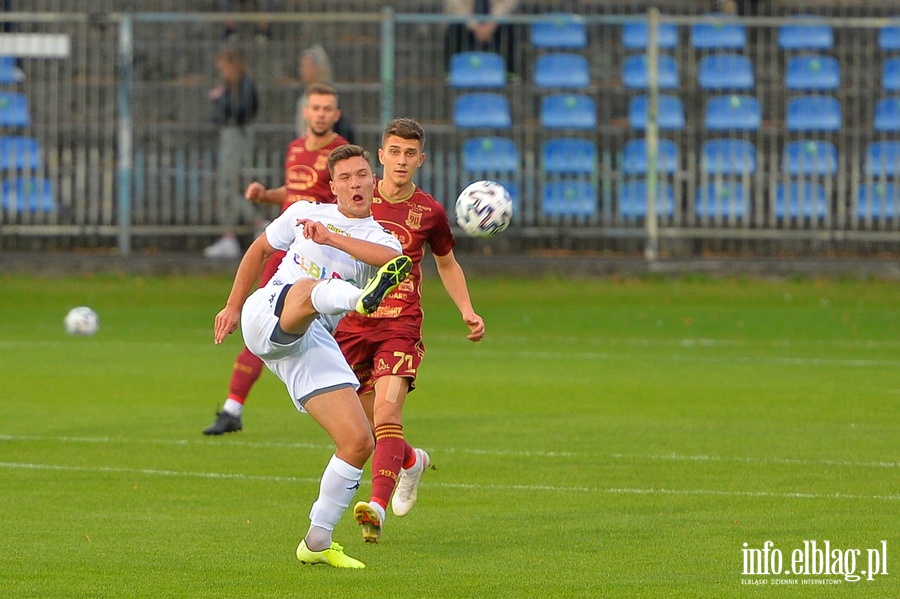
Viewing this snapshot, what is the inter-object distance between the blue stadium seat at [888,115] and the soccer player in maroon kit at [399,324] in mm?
17268

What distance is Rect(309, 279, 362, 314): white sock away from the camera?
296 inches

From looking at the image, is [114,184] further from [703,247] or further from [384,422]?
[384,422]

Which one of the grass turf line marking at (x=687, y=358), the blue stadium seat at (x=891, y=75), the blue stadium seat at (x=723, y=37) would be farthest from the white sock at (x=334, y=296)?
the blue stadium seat at (x=891, y=75)

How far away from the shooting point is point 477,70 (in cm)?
2595

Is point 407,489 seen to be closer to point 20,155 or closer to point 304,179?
point 304,179

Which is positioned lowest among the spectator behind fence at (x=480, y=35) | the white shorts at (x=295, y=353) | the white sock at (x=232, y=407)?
the white sock at (x=232, y=407)

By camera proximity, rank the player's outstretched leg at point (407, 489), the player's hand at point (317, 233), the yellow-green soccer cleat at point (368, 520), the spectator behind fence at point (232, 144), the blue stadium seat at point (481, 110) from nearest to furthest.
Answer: the player's hand at point (317, 233), the yellow-green soccer cleat at point (368, 520), the player's outstretched leg at point (407, 489), the spectator behind fence at point (232, 144), the blue stadium seat at point (481, 110)

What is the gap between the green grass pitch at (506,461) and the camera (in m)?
7.75

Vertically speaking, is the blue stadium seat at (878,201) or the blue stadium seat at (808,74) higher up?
the blue stadium seat at (808,74)

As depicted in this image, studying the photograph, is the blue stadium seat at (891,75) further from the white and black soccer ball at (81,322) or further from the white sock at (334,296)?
the white sock at (334,296)

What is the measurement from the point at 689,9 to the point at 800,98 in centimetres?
275

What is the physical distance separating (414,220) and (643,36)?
56.0 feet

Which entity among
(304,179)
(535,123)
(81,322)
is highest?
(535,123)

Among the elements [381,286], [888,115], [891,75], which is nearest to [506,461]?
[381,286]
